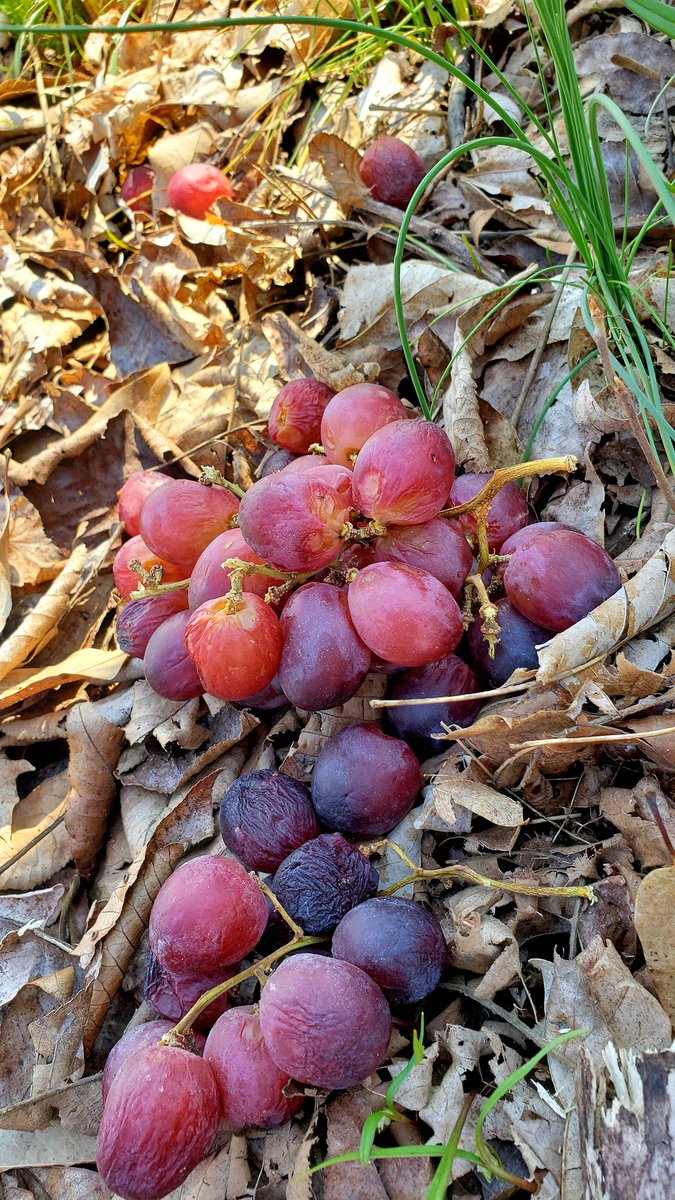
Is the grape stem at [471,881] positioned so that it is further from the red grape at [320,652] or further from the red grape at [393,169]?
the red grape at [393,169]

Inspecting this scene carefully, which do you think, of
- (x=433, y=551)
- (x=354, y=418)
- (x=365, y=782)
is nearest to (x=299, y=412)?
(x=354, y=418)

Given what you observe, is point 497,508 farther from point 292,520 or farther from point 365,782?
point 365,782

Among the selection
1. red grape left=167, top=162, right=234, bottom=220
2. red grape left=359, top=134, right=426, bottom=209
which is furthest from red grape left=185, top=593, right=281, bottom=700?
red grape left=167, top=162, right=234, bottom=220

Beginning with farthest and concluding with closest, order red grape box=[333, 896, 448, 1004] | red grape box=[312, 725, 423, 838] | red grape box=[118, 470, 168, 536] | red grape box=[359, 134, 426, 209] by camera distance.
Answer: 1. red grape box=[359, 134, 426, 209]
2. red grape box=[118, 470, 168, 536]
3. red grape box=[312, 725, 423, 838]
4. red grape box=[333, 896, 448, 1004]

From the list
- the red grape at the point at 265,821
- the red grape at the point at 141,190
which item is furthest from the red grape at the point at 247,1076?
the red grape at the point at 141,190

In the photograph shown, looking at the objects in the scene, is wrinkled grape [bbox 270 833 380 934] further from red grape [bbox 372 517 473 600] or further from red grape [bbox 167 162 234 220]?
red grape [bbox 167 162 234 220]
